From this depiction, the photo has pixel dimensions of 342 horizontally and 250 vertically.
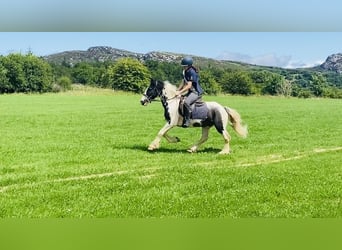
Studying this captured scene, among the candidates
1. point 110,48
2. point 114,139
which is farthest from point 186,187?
point 110,48

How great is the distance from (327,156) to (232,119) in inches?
47.9

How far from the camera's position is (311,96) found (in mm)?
8133

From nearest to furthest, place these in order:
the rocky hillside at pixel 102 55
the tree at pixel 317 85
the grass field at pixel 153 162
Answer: the grass field at pixel 153 162, the rocky hillside at pixel 102 55, the tree at pixel 317 85

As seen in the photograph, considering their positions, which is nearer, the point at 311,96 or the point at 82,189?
the point at 82,189

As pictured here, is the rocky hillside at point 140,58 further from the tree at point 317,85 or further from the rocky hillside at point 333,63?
the tree at point 317,85

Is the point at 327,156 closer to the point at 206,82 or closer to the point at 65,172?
the point at 206,82

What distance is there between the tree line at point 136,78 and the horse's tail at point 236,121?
0.27 meters

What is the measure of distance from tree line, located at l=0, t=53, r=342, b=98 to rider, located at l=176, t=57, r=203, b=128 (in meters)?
0.10

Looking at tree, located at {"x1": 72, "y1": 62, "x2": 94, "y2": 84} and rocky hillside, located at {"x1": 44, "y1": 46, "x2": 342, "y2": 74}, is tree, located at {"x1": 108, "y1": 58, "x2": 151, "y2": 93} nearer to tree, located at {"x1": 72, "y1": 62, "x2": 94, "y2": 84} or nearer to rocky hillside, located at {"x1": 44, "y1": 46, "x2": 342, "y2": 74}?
rocky hillside, located at {"x1": 44, "y1": 46, "x2": 342, "y2": 74}

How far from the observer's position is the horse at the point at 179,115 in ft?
25.2

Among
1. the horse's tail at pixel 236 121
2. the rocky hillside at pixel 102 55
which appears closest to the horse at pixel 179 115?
the horse's tail at pixel 236 121

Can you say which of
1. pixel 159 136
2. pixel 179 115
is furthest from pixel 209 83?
pixel 159 136

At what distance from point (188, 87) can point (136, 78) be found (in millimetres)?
664

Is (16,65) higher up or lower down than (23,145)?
higher up
